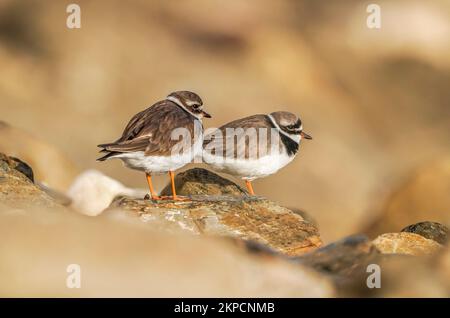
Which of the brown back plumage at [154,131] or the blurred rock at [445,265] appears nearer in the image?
the blurred rock at [445,265]

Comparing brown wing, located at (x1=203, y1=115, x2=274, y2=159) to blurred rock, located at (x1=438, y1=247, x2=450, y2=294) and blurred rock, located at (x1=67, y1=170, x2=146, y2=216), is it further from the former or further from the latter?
blurred rock, located at (x1=438, y1=247, x2=450, y2=294)

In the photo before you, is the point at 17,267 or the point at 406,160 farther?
the point at 406,160

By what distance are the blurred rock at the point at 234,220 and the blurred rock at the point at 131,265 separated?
8.99 feet

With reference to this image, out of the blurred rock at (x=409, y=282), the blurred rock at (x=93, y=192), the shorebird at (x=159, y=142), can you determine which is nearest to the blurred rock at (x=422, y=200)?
the blurred rock at (x=93, y=192)

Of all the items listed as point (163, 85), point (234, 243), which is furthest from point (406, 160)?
point (234, 243)

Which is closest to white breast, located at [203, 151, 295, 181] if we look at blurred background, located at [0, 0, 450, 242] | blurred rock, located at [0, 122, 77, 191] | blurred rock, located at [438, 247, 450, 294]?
blurred rock, located at [0, 122, 77, 191]

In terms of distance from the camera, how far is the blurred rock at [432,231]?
11.5 metres

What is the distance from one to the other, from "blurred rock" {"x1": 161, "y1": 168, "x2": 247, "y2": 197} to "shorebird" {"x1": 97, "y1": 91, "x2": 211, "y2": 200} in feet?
3.43

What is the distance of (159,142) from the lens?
10703 mm

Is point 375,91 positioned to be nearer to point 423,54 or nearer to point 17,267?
point 423,54

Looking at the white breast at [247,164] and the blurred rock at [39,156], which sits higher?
the blurred rock at [39,156]

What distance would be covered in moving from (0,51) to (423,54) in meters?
11.3

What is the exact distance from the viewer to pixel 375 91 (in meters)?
22.5

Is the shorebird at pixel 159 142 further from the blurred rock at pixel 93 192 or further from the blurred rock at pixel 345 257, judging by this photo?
the blurred rock at pixel 93 192
